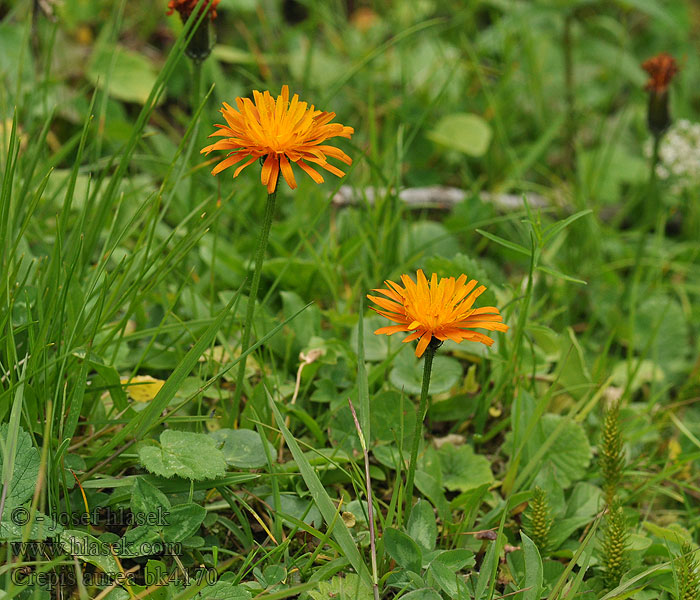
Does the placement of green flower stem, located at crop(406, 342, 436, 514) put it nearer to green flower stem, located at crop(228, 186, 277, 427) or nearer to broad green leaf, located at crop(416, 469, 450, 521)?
broad green leaf, located at crop(416, 469, 450, 521)

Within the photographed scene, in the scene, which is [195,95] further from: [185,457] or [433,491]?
[433,491]

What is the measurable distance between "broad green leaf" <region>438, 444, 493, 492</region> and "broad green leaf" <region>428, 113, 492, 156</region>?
1174 millimetres

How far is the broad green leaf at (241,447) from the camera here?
4.06 ft

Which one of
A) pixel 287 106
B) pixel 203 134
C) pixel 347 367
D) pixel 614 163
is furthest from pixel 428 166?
pixel 287 106

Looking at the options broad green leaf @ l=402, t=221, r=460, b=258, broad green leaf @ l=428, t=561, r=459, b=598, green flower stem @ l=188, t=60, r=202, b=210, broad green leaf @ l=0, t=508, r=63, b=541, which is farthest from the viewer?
broad green leaf @ l=402, t=221, r=460, b=258

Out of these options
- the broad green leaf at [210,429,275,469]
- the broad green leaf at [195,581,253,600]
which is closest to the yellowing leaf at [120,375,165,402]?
the broad green leaf at [210,429,275,469]

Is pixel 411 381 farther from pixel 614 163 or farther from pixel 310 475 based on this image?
pixel 614 163

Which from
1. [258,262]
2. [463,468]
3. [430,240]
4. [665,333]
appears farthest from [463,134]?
[258,262]

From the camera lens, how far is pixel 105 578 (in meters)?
1.11

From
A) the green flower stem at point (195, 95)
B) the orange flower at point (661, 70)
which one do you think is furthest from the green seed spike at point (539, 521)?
the orange flower at point (661, 70)

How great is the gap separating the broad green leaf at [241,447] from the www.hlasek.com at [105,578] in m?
0.18

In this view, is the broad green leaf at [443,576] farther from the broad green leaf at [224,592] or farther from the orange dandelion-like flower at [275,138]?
the orange dandelion-like flower at [275,138]

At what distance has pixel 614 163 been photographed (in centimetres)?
260

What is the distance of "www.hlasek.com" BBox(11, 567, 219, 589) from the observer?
105 cm
